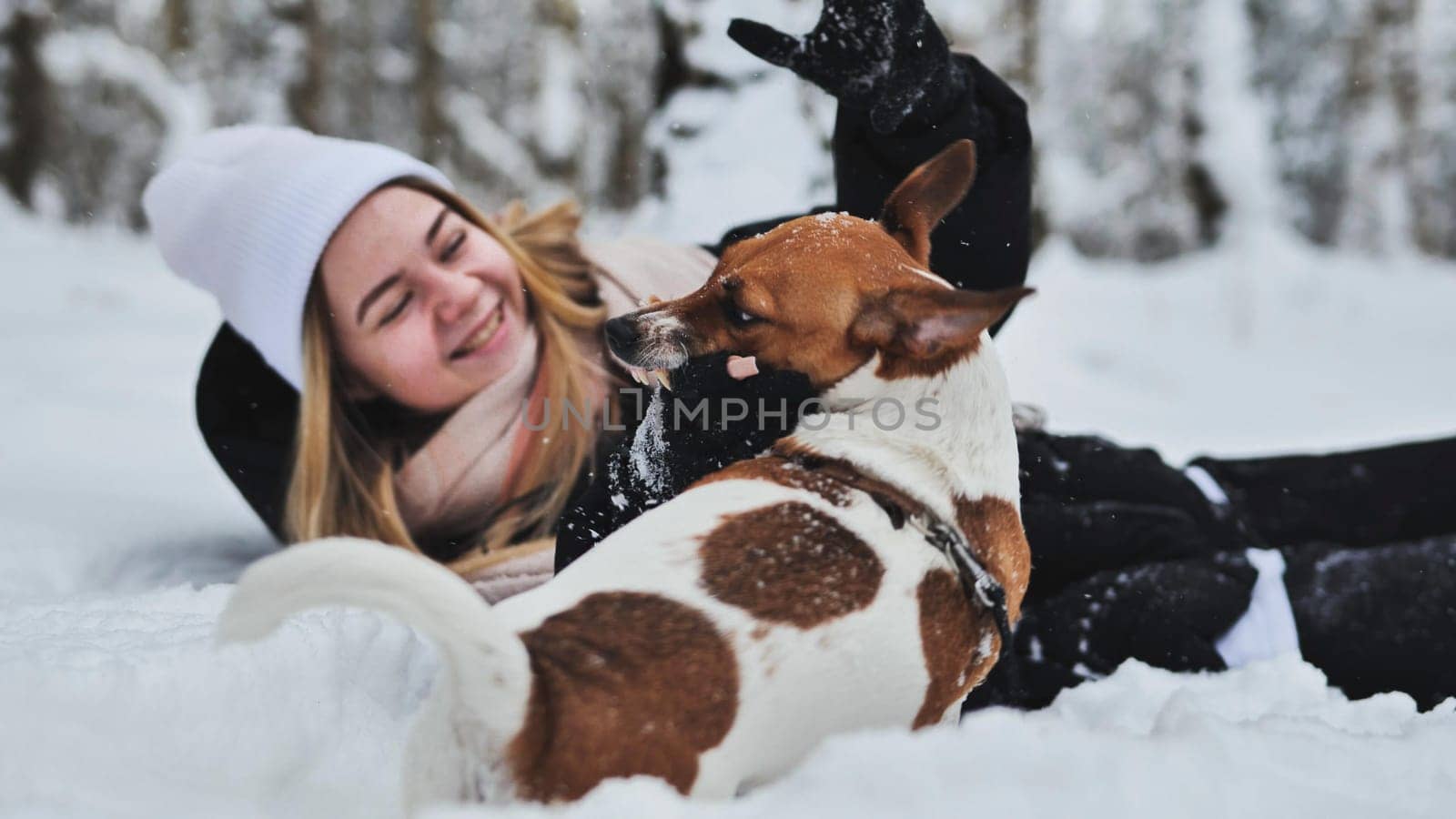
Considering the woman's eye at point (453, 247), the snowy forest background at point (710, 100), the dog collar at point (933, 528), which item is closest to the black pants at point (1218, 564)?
the dog collar at point (933, 528)

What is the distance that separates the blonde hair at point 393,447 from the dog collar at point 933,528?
1342mm

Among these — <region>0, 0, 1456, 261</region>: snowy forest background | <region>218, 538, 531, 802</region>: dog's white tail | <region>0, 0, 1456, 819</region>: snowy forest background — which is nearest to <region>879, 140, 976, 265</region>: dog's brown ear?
<region>0, 0, 1456, 819</region>: snowy forest background

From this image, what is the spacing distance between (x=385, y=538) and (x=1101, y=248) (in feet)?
88.1

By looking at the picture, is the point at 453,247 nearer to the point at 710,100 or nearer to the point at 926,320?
the point at 926,320

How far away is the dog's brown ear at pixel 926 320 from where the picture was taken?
1.23m

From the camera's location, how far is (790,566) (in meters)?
1.18

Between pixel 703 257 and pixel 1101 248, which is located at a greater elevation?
pixel 703 257

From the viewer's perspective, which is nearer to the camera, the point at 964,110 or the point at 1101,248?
the point at 964,110

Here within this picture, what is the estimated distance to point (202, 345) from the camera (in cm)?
788

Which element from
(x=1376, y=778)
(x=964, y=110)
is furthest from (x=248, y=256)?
(x=1376, y=778)

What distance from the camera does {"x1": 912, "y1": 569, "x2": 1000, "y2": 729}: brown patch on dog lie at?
48.8 inches

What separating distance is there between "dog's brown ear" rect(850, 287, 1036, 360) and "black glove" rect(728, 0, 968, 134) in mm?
619

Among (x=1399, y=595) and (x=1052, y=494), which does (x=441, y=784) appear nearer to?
(x=1052, y=494)

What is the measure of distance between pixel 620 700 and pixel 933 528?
477mm
